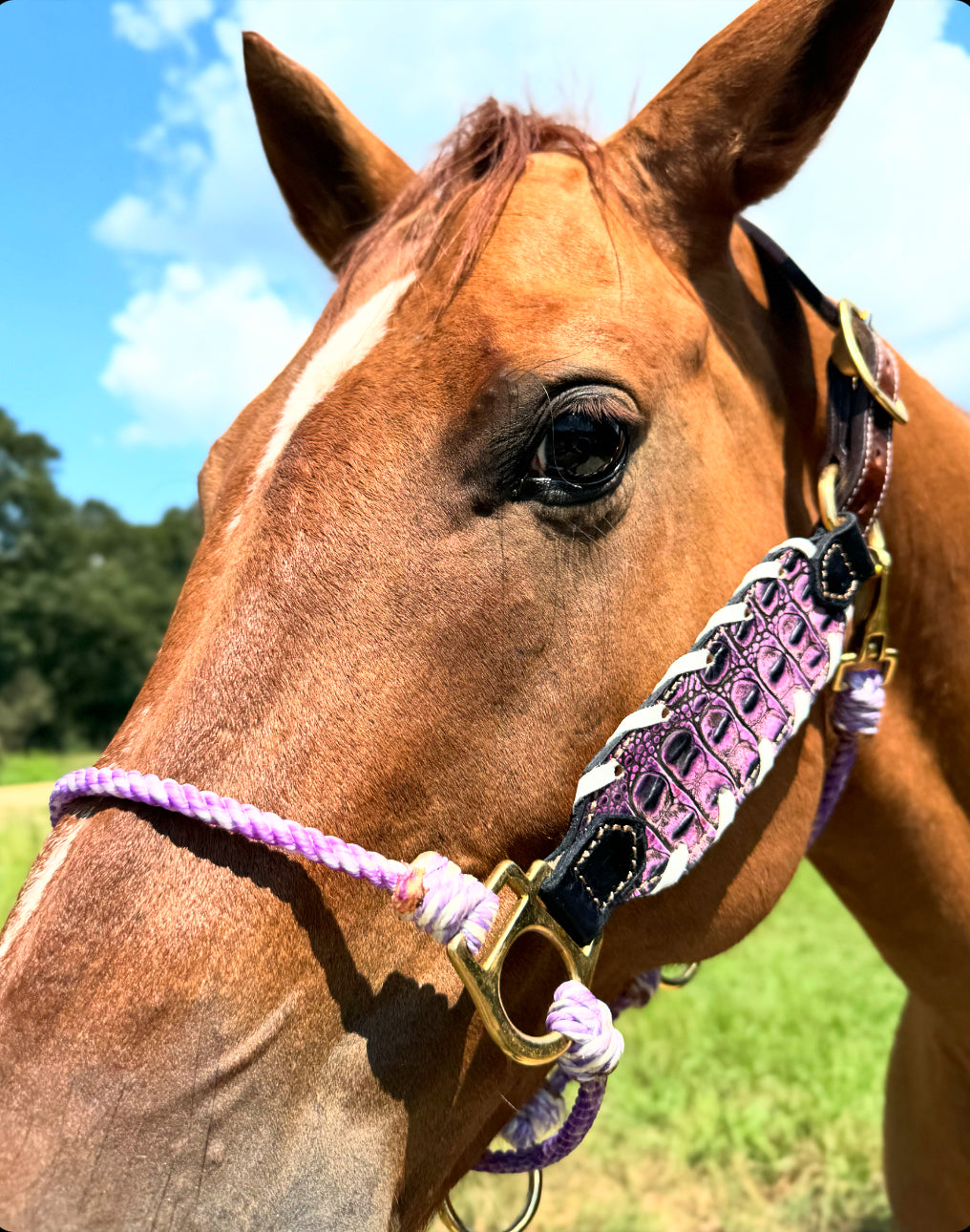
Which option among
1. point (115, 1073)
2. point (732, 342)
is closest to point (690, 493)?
point (732, 342)

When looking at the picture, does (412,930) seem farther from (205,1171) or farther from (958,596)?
(958,596)

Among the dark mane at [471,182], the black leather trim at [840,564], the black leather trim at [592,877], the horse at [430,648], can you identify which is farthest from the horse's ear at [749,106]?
the black leather trim at [592,877]

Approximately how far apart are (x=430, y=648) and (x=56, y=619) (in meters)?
42.3

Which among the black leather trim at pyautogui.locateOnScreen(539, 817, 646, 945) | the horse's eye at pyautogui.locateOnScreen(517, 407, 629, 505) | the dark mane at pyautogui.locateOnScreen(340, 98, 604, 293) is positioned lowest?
the black leather trim at pyautogui.locateOnScreen(539, 817, 646, 945)

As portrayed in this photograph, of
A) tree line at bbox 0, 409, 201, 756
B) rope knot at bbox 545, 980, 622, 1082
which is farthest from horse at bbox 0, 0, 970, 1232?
tree line at bbox 0, 409, 201, 756

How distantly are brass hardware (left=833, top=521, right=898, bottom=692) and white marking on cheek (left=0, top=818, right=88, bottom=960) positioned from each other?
4.67 feet

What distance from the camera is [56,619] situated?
39688mm

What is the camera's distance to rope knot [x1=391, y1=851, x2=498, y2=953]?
1.33 m

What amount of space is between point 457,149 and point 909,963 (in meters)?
2.13

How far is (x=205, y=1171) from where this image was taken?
4.02 feet

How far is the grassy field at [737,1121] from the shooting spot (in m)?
4.46

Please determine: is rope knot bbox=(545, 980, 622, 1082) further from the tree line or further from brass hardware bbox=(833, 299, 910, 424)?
the tree line

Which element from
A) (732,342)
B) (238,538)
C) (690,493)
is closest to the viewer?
(238,538)

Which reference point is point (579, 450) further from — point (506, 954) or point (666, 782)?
point (506, 954)
